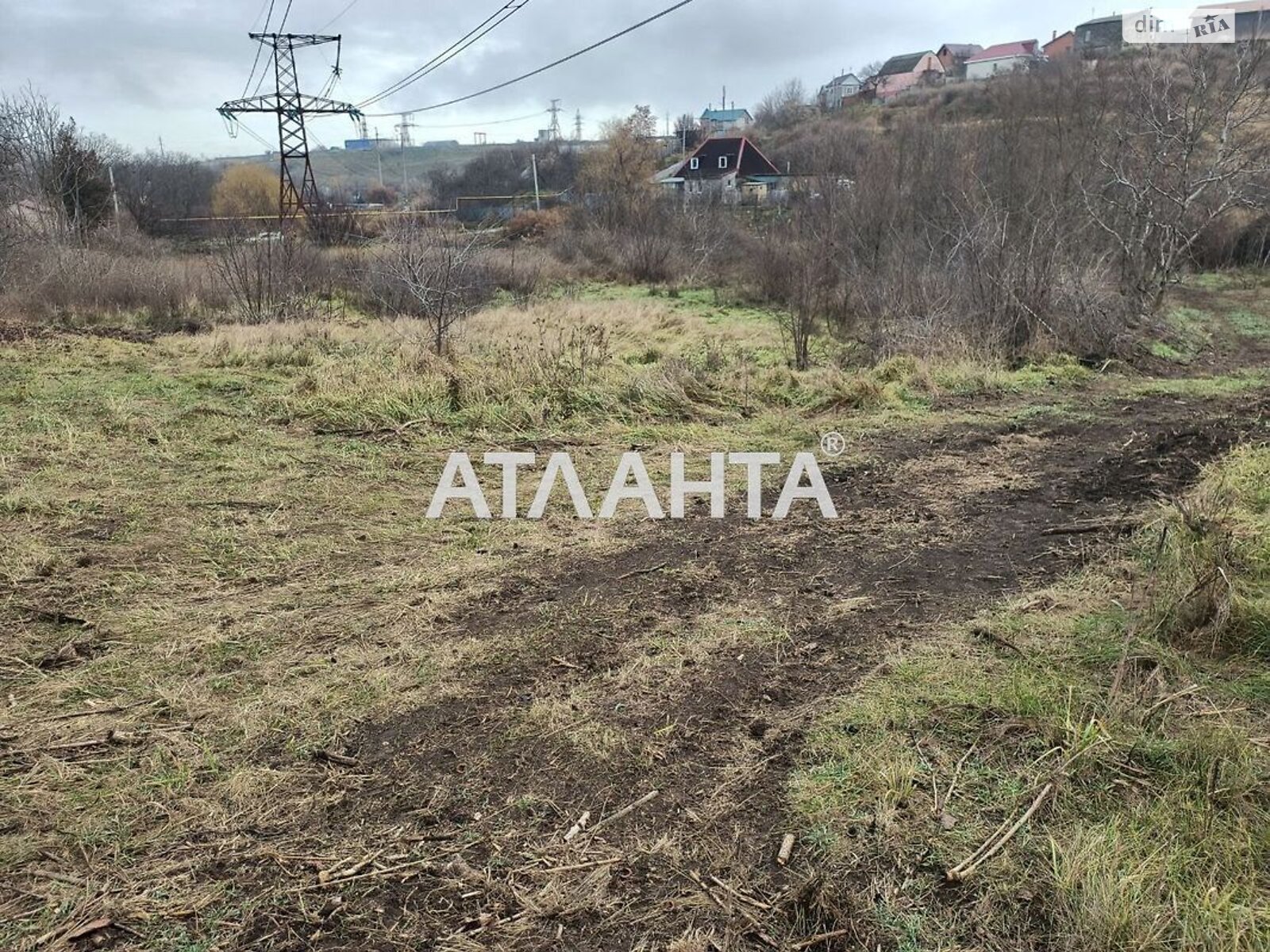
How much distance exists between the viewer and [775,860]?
212cm

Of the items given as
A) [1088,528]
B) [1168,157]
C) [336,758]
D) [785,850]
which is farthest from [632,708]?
[1168,157]

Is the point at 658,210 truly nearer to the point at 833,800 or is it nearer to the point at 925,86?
the point at 833,800

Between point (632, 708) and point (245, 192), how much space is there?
50.1m

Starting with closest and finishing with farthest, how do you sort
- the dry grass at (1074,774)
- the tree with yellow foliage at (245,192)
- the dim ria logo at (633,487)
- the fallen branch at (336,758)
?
the dry grass at (1074,774) → the fallen branch at (336,758) → the dim ria logo at (633,487) → the tree with yellow foliage at (245,192)

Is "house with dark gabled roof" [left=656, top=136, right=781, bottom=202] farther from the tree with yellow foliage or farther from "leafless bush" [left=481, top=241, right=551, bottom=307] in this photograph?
the tree with yellow foliage

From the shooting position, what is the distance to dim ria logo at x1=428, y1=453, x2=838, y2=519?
5230 millimetres

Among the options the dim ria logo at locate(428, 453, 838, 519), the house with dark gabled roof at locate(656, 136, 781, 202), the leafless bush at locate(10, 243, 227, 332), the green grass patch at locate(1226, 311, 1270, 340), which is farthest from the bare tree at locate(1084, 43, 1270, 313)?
the house with dark gabled roof at locate(656, 136, 781, 202)

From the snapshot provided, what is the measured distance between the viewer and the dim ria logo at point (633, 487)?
5230mm

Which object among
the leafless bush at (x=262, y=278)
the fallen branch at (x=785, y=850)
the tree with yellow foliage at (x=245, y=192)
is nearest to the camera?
the fallen branch at (x=785, y=850)

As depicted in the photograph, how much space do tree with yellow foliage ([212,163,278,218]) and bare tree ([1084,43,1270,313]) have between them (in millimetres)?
33822

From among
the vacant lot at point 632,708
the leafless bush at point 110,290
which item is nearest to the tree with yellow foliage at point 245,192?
the leafless bush at point 110,290

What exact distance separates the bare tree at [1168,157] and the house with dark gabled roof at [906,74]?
50.7 meters

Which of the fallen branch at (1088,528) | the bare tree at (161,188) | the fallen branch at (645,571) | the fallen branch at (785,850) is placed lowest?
the fallen branch at (785,850)

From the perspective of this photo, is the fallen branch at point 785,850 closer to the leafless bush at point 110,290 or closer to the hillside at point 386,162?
the leafless bush at point 110,290
